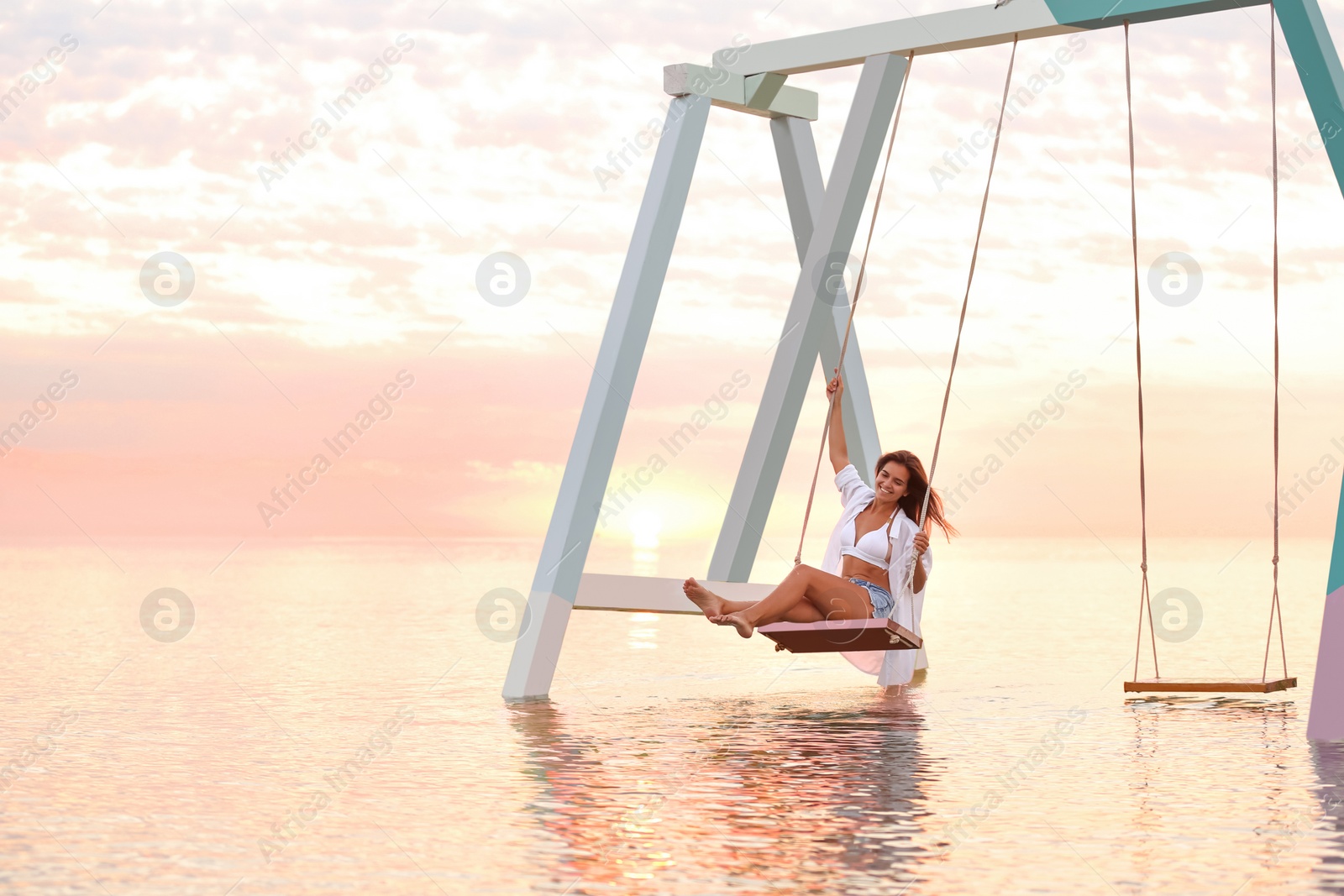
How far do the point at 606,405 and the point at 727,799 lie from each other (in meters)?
3.72

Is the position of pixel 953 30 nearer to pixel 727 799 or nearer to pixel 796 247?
pixel 796 247

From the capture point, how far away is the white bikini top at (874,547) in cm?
883

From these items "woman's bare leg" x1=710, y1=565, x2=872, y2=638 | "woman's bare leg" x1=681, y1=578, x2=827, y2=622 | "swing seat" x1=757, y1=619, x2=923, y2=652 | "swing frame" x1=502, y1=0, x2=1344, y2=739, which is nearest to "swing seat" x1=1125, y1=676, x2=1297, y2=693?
"swing seat" x1=757, y1=619, x2=923, y2=652

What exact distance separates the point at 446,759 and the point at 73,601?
45.6ft

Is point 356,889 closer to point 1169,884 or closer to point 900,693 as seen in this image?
point 1169,884

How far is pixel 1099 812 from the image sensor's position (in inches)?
227

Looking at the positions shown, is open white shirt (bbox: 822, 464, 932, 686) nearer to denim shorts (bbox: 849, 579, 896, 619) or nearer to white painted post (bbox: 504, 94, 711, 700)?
denim shorts (bbox: 849, 579, 896, 619)

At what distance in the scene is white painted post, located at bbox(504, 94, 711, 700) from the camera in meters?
9.05

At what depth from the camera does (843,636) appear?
24.1ft

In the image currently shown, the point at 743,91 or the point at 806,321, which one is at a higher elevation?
the point at 743,91

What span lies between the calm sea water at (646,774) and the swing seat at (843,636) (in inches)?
18.6

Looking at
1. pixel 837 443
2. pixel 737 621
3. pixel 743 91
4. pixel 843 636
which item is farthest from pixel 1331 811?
pixel 743 91

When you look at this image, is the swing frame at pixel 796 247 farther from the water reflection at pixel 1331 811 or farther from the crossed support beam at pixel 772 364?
the water reflection at pixel 1331 811

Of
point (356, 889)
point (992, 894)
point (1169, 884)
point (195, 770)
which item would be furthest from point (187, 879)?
point (1169, 884)
